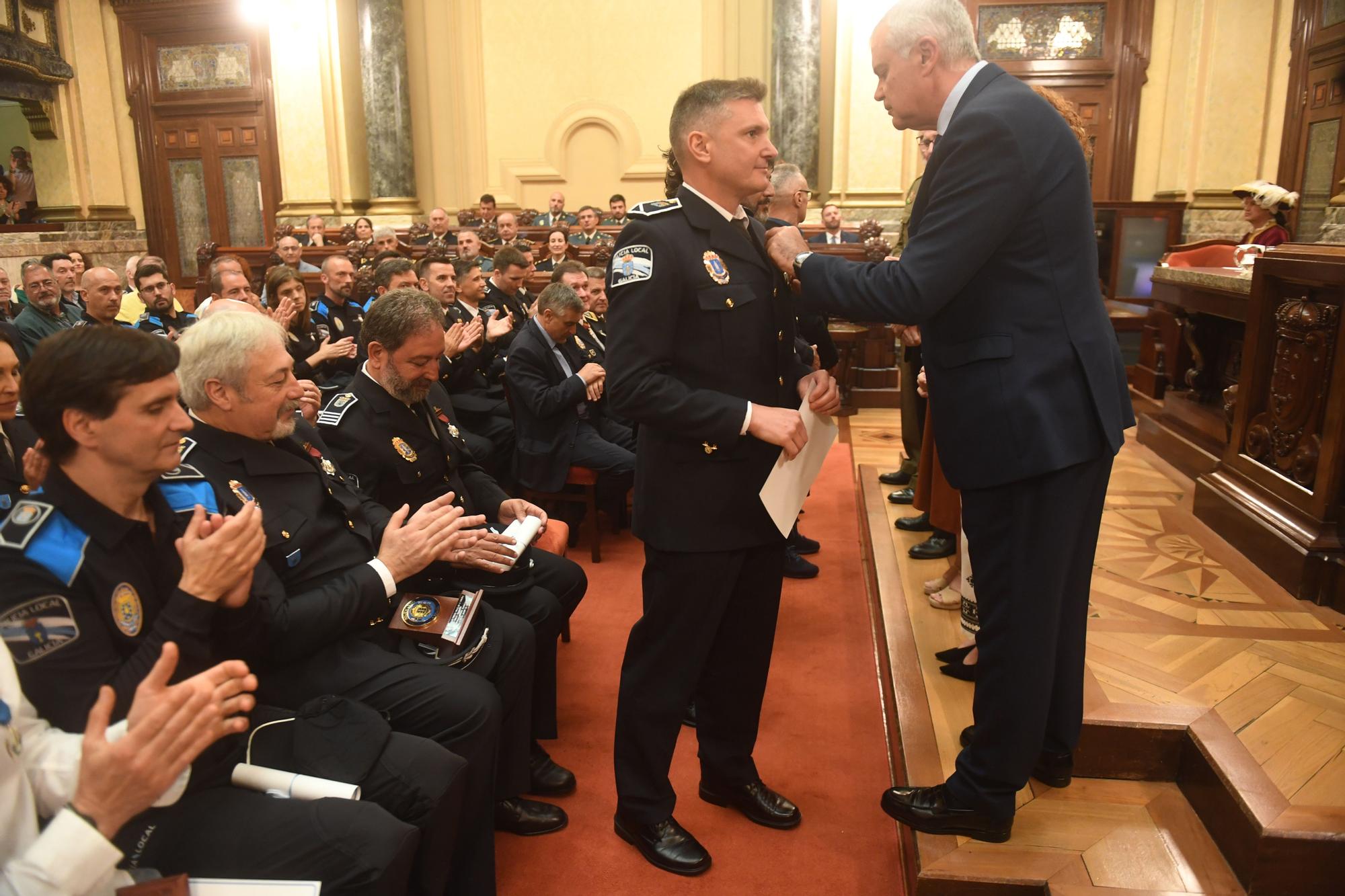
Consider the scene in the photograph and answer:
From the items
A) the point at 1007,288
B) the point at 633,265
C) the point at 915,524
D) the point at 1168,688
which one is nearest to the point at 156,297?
the point at 915,524

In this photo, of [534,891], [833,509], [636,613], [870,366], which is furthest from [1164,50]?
[534,891]

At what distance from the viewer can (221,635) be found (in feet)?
5.10

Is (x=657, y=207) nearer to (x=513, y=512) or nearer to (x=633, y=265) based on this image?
(x=633, y=265)

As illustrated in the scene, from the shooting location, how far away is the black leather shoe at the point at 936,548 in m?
3.45

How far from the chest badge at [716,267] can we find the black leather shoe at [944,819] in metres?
1.14

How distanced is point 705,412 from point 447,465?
3.14 feet

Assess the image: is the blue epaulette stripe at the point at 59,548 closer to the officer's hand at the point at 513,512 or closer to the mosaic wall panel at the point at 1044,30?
the officer's hand at the point at 513,512

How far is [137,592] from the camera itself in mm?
1403

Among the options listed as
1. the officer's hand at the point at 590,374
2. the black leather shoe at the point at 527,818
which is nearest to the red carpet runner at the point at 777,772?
the black leather shoe at the point at 527,818

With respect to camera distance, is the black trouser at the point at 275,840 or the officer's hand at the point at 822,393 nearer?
the black trouser at the point at 275,840

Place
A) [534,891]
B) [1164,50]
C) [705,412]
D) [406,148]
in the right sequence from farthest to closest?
1. [406,148]
2. [1164,50]
3. [534,891]
4. [705,412]

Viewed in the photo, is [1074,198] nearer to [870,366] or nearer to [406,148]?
[870,366]

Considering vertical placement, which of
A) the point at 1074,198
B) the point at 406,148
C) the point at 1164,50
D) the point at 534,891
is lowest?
the point at 534,891

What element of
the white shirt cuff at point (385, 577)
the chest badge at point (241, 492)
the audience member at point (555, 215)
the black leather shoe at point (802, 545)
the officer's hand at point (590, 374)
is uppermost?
the audience member at point (555, 215)
